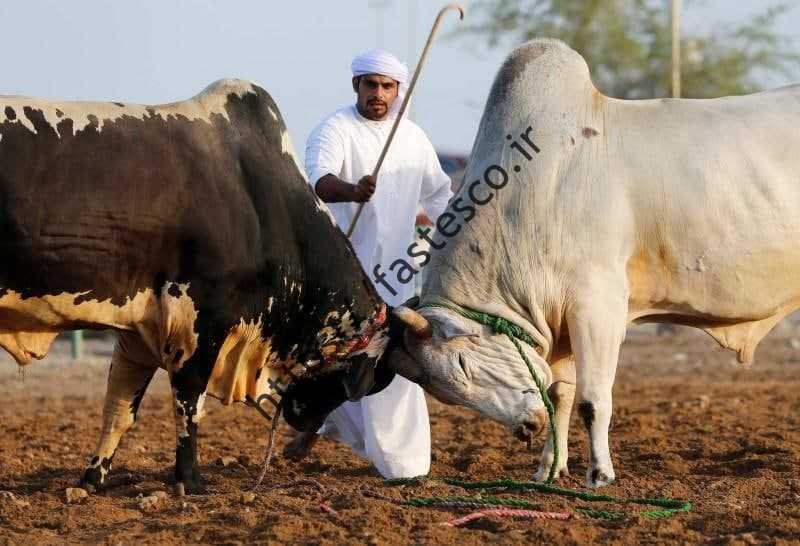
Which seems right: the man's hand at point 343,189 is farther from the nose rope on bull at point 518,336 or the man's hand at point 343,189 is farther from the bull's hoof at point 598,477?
the bull's hoof at point 598,477

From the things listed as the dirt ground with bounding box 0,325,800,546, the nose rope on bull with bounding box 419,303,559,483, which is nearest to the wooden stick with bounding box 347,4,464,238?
the nose rope on bull with bounding box 419,303,559,483

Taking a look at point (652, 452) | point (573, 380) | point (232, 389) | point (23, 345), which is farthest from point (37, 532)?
point (652, 452)

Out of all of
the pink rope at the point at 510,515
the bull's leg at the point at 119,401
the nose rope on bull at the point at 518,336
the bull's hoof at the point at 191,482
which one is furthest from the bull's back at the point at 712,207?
the bull's leg at the point at 119,401

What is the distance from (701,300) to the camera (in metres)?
5.98

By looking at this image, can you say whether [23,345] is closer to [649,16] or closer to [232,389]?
[232,389]

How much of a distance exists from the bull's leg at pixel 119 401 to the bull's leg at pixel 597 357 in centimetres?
183

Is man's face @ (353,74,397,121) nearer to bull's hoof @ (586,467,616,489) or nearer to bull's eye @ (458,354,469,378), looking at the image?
bull's eye @ (458,354,469,378)

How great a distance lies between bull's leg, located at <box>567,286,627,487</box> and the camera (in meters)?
5.72

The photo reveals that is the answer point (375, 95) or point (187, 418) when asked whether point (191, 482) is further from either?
point (375, 95)

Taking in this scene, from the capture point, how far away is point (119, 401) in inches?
233

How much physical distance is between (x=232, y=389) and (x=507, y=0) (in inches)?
838

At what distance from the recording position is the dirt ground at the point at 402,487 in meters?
4.49

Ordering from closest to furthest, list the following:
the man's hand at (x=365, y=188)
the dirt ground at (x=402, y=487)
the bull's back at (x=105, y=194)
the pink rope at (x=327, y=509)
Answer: the dirt ground at (x=402, y=487), the pink rope at (x=327, y=509), the bull's back at (x=105, y=194), the man's hand at (x=365, y=188)

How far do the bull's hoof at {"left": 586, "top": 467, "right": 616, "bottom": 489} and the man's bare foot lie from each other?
4.93 ft
